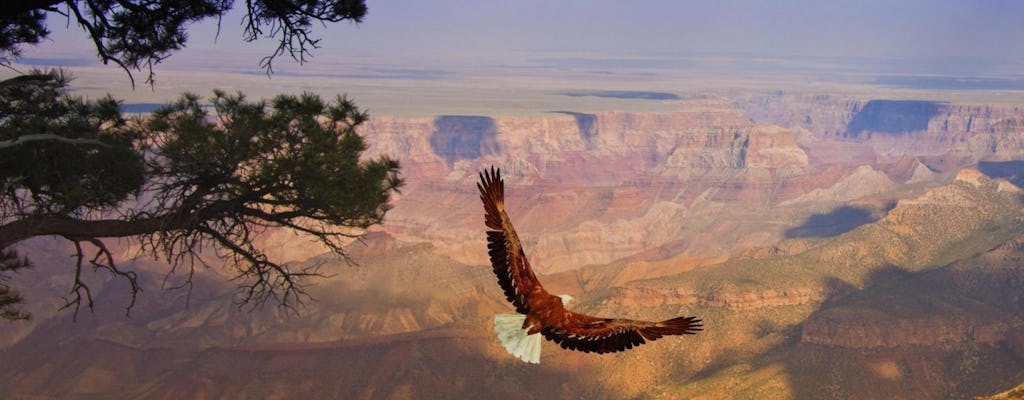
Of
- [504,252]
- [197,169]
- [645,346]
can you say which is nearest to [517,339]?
[504,252]

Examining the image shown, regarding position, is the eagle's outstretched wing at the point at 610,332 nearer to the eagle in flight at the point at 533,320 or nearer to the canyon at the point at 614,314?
the eagle in flight at the point at 533,320

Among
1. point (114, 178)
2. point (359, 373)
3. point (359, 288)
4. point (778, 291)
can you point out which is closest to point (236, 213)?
point (114, 178)

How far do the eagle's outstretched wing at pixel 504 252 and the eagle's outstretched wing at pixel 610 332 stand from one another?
1.05 ft

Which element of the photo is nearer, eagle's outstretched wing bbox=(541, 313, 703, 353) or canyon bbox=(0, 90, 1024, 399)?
eagle's outstretched wing bbox=(541, 313, 703, 353)

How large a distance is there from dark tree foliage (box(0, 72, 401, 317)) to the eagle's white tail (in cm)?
841

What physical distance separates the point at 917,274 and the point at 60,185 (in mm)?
67313

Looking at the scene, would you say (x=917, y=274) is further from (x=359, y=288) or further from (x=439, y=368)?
(x=359, y=288)

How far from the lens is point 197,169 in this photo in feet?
49.2

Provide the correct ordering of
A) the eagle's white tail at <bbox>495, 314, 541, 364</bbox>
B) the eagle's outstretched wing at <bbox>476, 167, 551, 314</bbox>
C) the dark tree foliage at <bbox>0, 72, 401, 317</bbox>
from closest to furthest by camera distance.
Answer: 1. the eagle's white tail at <bbox>495, 314, 541, 364</bbox>
2. the eagle's outstretched wing at <bbox>476, 167, 551, 314</bbox>
3. the dark tree foliage at <bbox>0, 72, 401, 317</bbox>

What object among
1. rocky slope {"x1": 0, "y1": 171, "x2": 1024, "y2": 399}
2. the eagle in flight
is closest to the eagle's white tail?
the eagle in flight

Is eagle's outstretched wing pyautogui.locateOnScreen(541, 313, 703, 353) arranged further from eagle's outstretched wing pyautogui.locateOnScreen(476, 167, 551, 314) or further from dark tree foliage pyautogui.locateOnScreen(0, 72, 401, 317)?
dark tree foliage pyautogui.locateOnScreen(0, 72, 401, 317)

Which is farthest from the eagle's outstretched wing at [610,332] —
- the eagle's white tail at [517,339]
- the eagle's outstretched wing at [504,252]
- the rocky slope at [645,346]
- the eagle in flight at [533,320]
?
the rocky slope at [645,346]

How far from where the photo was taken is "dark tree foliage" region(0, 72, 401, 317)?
14617 mm

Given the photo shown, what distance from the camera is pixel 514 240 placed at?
6.54 metres
